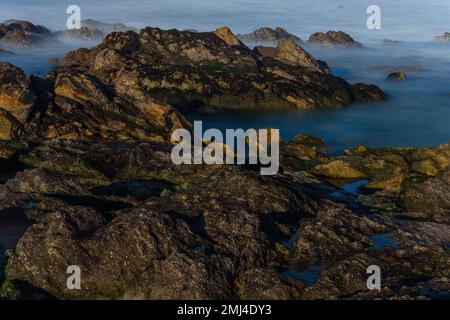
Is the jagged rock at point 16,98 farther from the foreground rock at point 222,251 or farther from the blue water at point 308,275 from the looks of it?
the blue water at point 308,275

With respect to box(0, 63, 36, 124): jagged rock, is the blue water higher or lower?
lower

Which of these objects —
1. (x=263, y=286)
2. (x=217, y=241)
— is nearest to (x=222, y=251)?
(x=217, y=241)

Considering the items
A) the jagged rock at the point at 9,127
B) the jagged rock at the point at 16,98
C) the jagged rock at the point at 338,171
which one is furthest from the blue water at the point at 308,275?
the jagged rock at the point at 16,98

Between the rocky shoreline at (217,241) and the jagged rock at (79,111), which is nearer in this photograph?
the rocky shoreline at (217,241)

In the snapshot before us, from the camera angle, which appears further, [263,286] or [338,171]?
[338,171]

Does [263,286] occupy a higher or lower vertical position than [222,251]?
lower

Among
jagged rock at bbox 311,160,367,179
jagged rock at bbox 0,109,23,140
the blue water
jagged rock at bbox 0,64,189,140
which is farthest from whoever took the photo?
jagged rock at bbox 0,64,189,140

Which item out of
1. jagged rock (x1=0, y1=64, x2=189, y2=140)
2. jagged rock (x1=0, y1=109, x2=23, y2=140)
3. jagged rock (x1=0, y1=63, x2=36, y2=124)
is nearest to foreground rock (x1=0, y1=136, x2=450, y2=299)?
jagged rock (x1=0, y1=64, x2=189, y2=140)

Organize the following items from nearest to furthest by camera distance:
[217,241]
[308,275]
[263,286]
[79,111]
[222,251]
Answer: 1. [263,286]
2. [308,275]
3. [222,251]
4. [217,241]
5. [79,111]

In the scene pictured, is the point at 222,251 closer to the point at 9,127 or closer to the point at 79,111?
the point at 79,111

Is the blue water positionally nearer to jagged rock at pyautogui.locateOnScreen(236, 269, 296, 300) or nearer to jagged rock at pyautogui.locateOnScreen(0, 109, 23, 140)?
jagged rock at pyautogui.locateOnScreen(236, 269, 296, 300)

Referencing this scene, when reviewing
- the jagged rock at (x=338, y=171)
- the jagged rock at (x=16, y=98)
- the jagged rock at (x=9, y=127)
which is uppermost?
the jagged rock at (x=16, y=98)
